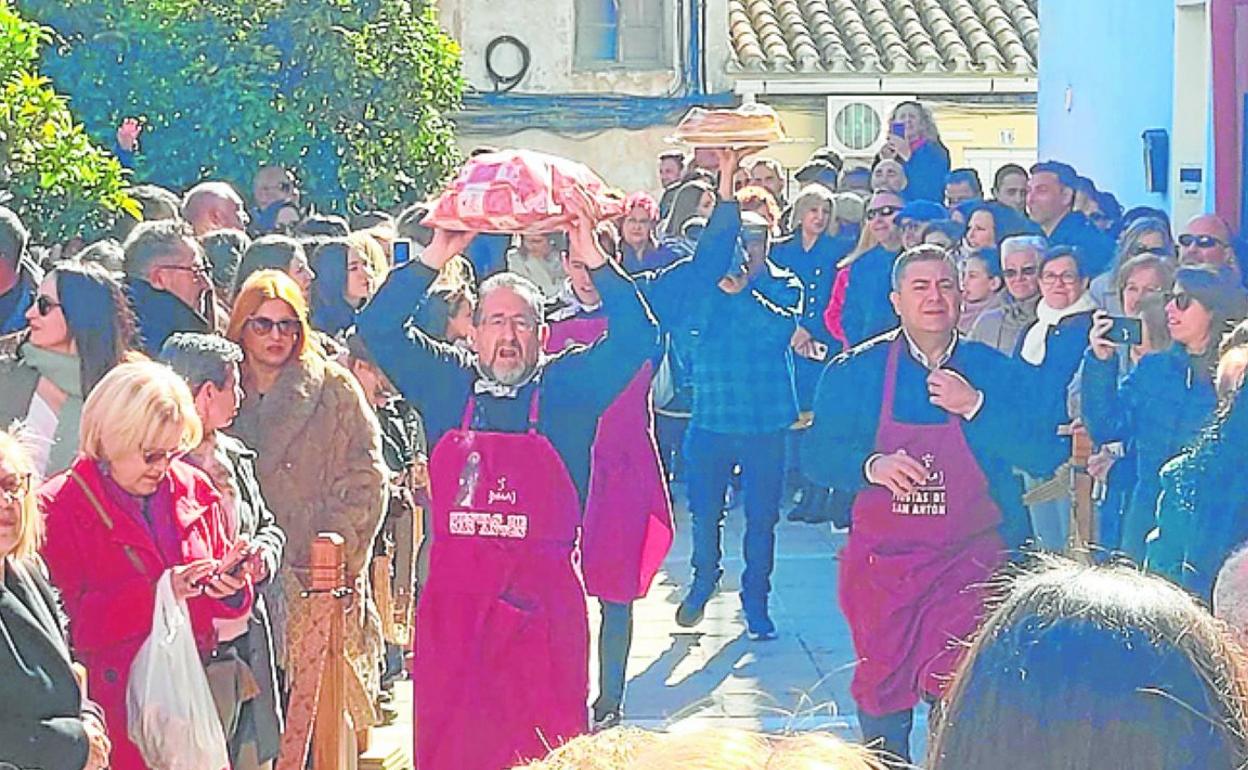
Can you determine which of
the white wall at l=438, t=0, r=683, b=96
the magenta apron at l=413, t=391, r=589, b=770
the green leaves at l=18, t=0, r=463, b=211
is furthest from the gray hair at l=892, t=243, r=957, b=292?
the white wall at l=438, t=0, r=683, b=96

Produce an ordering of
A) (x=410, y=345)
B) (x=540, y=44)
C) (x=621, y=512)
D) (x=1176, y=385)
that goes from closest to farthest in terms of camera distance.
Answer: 1. (x=410, y=345)
2. (x=1176, y=385)
3. (x=621, y=512)
4. (x=540, y=44)

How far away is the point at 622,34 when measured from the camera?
24.8 metres

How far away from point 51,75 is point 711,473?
565 centimetres

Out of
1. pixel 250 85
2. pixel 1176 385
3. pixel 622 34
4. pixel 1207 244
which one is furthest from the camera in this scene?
pixel 622 34

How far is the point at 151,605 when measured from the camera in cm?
535

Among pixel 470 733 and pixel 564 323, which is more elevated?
pixel 564 323

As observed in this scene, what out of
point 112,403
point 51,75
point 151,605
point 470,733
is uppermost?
point 51,75

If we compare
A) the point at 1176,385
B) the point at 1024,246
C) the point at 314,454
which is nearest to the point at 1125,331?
the point at 1176,385

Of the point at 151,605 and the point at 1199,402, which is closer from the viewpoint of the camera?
the point at 151,605

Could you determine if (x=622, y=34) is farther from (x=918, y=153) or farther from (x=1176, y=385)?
(x=1176, y=385)

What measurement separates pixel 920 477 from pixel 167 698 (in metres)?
2.51

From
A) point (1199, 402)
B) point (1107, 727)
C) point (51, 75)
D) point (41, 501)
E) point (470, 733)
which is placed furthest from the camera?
point (51, 75)

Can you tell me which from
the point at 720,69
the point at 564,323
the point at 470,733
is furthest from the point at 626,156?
the point at 470,733

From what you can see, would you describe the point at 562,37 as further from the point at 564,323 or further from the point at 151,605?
the point at 151,605
